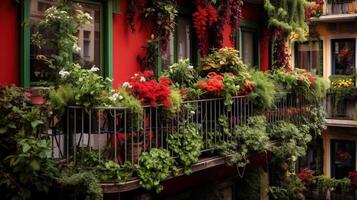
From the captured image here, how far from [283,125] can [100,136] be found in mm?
5808

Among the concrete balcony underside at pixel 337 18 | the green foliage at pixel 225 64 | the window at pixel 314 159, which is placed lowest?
the window at pixel 314 159

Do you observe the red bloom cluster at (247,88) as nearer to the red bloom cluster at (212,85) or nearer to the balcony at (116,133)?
the red bloom cluster at (212,85)

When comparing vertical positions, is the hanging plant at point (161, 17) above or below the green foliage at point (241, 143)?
above

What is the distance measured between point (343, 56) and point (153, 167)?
1797 cm

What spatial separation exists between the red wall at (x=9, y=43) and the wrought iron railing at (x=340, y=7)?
18.0 meters

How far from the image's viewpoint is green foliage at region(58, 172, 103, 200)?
675cm

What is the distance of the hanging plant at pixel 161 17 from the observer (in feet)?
33.5

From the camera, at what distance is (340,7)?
22.9 meters

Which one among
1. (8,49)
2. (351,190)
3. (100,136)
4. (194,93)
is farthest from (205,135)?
(351,190)

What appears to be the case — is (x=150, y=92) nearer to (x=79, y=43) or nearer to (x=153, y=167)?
(x=153, y=167)

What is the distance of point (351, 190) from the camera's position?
22859mm

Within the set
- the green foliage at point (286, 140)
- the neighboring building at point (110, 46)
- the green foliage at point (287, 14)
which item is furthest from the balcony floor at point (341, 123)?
the green foliage at point (286, 140)

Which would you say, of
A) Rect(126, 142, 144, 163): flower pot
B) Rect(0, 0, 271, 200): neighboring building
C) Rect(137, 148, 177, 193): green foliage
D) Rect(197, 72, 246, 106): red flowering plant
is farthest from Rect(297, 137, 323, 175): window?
Rect(126, 142, 144, 163): flower pot

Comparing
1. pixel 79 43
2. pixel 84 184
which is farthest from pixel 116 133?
pixel 79 43
